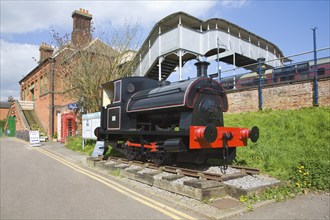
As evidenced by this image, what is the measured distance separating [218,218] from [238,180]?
1929 mm

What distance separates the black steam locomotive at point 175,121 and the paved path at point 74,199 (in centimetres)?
150

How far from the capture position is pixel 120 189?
6.77 meters

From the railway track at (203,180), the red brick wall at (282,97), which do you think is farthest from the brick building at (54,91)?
the railway track at (203,180)

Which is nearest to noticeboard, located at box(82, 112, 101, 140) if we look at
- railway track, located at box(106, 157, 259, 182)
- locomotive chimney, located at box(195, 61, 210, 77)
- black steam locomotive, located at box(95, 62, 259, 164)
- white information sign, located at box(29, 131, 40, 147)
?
black steam locomotive, located at box(95, 62, 259, 164)

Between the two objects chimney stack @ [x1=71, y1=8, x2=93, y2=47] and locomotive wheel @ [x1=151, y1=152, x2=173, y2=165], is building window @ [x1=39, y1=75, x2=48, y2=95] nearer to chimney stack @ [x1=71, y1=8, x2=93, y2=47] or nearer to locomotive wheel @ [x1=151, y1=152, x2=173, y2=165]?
chimney stack @ [x1=71, y1=8, x2=93, y2=47]

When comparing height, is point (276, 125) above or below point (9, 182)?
above

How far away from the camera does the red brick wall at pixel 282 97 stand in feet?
35.1

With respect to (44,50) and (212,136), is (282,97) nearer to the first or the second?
(212,136)

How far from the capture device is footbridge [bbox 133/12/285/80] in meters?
18.0

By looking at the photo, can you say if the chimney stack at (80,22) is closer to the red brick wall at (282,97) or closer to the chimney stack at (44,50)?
the chimney stack at (44,50)

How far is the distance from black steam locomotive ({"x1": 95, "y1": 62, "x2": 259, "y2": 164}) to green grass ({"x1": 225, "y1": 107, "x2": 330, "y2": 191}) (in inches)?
42.0

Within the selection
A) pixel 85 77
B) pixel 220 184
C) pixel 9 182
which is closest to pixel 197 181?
pixel 220 184

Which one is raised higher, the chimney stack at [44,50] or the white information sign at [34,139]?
the chimney stack at [44,50]

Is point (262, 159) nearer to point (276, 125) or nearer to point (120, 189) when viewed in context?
point (276, 125)
